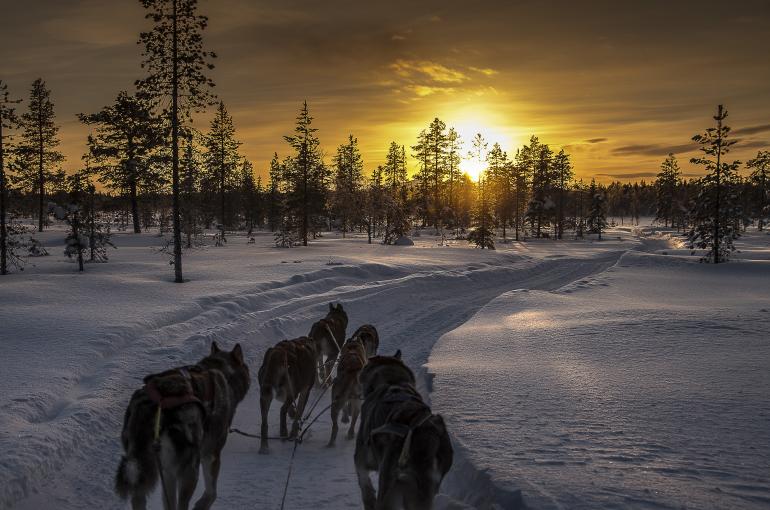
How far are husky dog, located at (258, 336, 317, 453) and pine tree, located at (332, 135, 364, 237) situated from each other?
59014 mm

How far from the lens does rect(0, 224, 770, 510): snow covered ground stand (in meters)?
5.05

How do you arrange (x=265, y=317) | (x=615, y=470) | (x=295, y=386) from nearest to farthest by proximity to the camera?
(x=615, y=470), (x=295, y=386), (x=265, y=317)

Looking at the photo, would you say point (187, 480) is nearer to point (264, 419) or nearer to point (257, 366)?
point (264, 419)

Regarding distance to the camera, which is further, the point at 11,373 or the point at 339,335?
the point at 339,335

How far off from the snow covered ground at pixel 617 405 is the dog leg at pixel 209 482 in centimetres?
272

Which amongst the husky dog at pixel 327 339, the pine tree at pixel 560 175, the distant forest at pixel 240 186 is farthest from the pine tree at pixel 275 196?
the husky dog at pixel 327 339

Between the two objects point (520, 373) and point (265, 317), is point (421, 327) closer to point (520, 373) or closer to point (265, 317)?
point (265, 317)

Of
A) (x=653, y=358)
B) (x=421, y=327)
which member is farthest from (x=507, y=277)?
(x=653, y=358)

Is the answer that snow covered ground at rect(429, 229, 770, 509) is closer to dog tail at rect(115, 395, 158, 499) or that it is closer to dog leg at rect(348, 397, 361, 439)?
dog leg at rect(348, 397, 361, 439)

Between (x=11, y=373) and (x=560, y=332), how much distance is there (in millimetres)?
11137

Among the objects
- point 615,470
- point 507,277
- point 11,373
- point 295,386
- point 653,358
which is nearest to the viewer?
point 615,470

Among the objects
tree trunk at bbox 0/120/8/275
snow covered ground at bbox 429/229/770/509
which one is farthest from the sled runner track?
tree trunk at bbox 0/120/8/275

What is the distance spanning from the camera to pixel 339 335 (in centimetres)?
962

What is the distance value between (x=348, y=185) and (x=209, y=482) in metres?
69.2
